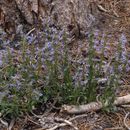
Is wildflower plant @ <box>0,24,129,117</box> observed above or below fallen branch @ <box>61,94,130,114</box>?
above

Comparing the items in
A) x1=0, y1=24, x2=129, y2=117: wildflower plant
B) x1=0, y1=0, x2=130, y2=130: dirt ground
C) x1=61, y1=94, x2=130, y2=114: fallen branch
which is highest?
x1=0, y1=24, x2=129, y2=117: wildflower plant

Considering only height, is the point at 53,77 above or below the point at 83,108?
Answer: above

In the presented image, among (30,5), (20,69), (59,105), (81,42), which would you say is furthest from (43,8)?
(59,105)

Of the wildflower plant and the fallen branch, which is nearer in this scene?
the wildflower plant

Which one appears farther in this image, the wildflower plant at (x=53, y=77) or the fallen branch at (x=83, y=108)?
the fallen branch at (x=83, y=108)

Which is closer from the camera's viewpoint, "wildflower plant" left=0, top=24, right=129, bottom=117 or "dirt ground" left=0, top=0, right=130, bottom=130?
"wildflower plant" left=0, top=24, right=129, bottom=117

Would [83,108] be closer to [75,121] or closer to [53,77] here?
[75,121]

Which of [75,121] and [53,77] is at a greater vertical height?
[53,77]

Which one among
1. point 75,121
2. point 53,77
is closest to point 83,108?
point 75,121

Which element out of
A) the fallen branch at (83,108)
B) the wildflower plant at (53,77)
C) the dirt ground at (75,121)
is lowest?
the dirt ground at (75,121)

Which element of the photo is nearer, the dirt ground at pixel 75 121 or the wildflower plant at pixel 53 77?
the wildflower plant at pixel 53 77

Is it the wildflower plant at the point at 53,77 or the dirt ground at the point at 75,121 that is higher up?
the wildflower plant at the point at 53,77
